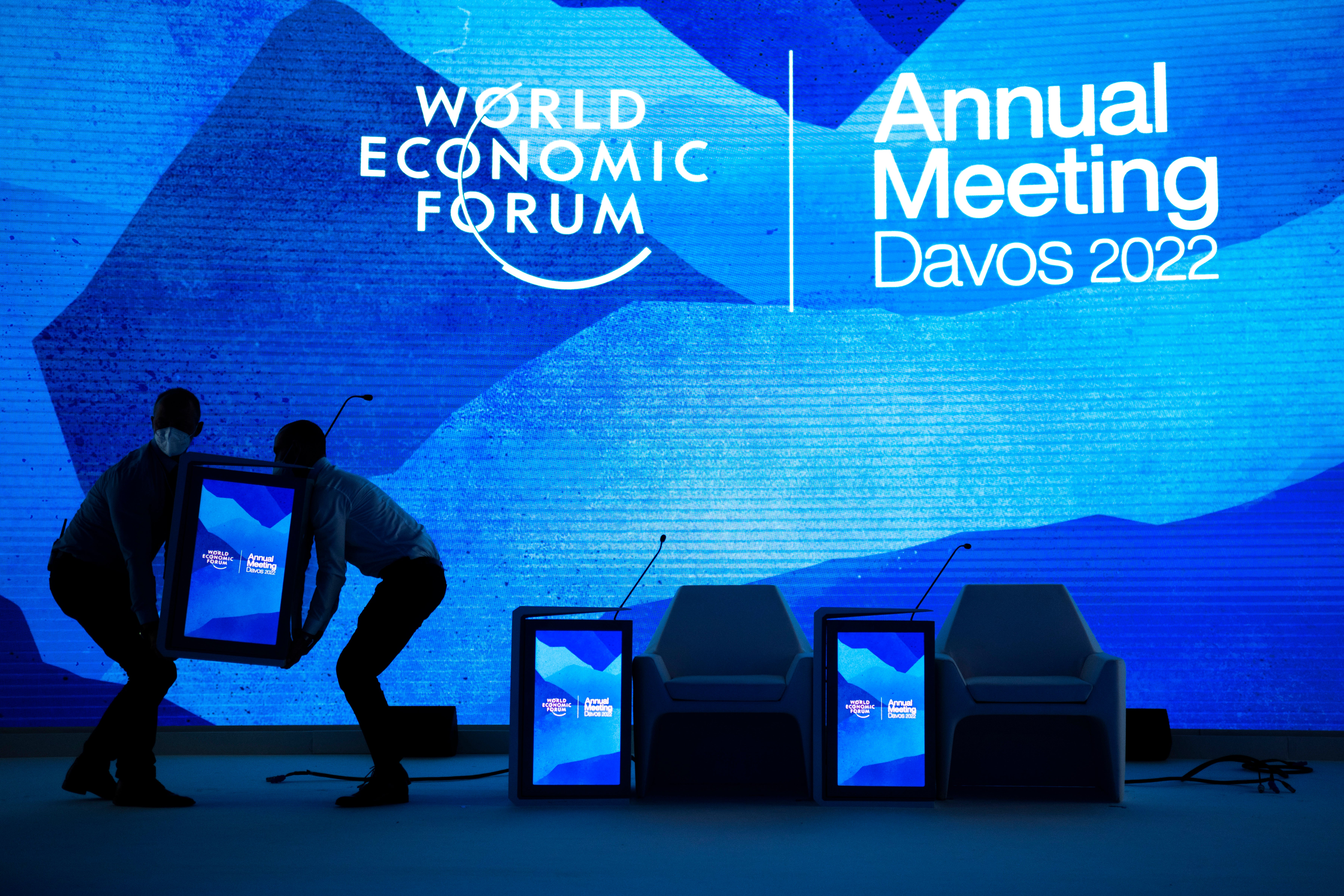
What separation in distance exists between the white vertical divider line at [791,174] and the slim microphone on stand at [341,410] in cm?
207

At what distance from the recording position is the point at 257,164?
5.64 m

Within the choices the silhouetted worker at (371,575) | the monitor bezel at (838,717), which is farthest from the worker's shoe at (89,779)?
the monitor bezel at (838,717)

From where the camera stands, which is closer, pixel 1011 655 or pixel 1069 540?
pixel 1011 655

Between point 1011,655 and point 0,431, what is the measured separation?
186 inches

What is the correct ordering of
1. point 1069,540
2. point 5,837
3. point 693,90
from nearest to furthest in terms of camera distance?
point 5,837, point 1069,540, point 693,90

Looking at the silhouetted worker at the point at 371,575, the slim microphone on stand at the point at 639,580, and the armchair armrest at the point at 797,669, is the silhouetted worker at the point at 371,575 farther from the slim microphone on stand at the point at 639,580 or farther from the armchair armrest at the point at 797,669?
the slim microphone on stand at the point at 639,580

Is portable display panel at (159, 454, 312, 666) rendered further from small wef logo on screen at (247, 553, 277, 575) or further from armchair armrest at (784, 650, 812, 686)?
armchair armrest at (784, 650, 812, 686)

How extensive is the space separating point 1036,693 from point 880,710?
1.80ft

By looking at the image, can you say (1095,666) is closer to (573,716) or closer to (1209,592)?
(1209,592)

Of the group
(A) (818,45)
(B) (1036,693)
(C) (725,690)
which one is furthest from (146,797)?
(A) (818,45)

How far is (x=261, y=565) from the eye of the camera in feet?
12.0

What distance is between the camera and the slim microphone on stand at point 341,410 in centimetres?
498

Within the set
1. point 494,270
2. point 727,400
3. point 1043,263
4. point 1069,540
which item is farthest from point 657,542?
point 1043,263

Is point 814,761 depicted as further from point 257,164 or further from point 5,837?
point 257,164
